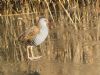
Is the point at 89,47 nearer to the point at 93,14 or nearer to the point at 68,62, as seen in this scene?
the point at 68,62

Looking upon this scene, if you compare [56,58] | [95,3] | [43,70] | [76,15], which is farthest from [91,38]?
[95,3]

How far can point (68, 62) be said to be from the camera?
20.1ft

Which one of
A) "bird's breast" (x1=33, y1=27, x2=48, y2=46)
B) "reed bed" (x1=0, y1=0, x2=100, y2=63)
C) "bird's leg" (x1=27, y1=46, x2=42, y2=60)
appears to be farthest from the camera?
"reed bed" (x1=0, y1=0, x2=100, y2=63)

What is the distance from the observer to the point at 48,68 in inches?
234

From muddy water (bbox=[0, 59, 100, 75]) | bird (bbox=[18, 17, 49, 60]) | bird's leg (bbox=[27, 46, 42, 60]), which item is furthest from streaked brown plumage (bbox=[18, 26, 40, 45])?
muddy water (bbox=[0, 59, 100, 75])

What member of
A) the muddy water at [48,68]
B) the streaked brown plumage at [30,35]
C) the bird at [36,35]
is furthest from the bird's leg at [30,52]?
the streaked brown plumage at [30,35]

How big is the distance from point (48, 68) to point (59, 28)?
9.73 feet

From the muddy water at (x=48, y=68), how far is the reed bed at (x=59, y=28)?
0.22 metres

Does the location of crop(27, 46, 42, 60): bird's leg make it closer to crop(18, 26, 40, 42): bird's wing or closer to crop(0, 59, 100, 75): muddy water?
crop(0, 59, 100, 75): muddy water

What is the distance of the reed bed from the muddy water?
223mm

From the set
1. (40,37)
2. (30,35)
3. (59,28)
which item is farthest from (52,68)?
(59,28)

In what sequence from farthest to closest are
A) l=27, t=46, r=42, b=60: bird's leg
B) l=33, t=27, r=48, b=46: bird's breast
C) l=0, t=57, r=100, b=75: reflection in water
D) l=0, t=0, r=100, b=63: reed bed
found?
l=0, t=0, r=100, b=63: reed bed, l=27, t=46, r=42, b=60: bird's leg, l=33, t=27, r=48, b=46: bird's breast, l=0, t=57, r=100, b=75: reflection in water

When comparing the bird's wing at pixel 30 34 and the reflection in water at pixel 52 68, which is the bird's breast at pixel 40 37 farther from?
the reflection in water at pixel 52 68

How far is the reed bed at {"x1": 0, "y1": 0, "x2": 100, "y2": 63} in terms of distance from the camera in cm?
665
